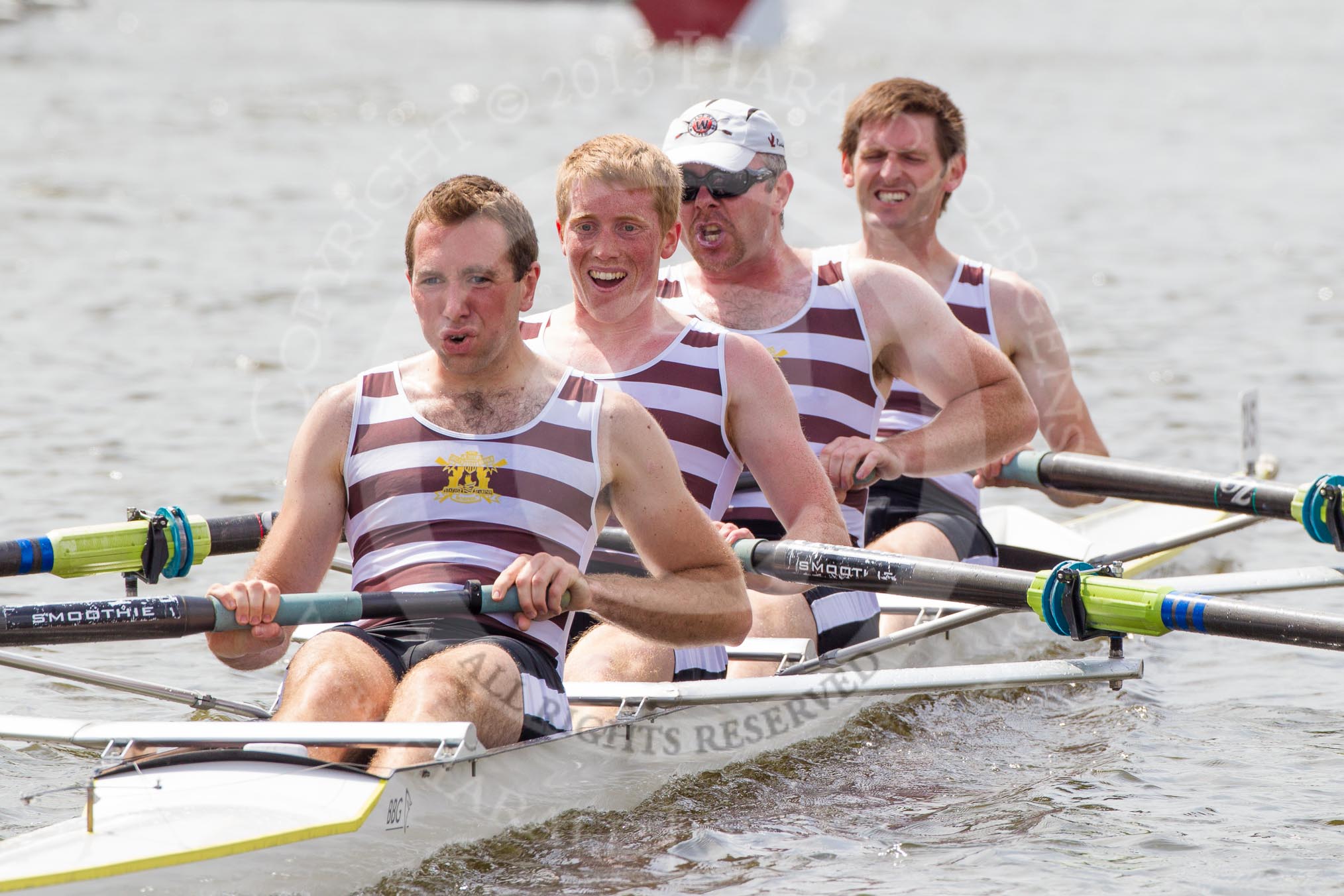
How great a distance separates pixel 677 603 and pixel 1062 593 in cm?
115

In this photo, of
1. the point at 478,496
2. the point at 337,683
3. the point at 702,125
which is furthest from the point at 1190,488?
the point at 337,683

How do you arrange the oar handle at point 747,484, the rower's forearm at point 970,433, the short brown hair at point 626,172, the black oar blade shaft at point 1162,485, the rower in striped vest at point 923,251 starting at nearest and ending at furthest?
the short brown hair at point 626,172 < the oar handle at point 747,484 < the rower's forearm at point 970,433 < the black oar blade shaft at point 1162,485 < the rower in striped vest at point 923,251

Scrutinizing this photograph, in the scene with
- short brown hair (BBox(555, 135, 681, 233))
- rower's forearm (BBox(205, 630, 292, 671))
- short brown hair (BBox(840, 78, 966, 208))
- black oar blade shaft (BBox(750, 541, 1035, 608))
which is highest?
short brown hair (BBox(840, 78, 966, 208))

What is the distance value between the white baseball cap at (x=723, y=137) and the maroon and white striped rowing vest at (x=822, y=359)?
0.44 m

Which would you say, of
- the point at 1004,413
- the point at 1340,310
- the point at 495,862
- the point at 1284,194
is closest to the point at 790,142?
the point at 1284,194

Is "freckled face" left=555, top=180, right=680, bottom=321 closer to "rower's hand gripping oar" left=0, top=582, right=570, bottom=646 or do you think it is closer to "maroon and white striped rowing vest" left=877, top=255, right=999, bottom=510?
"rower's hand gripping oar" left=0, top=582, right=570, bottom=646

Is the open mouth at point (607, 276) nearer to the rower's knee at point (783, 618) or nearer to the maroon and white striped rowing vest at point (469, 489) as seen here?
the maroon and white striped rowing vest at point (469, 489)

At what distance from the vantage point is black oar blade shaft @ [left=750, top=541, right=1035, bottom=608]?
14.9 feet

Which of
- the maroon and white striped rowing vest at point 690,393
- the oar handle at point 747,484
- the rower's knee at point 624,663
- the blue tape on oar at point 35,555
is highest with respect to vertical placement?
the maroon and white striped rowing vest at point 690,393

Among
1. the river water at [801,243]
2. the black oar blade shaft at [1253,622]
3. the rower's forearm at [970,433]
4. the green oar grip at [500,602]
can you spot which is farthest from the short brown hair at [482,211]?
the black oar blade shaft at [1253,622]

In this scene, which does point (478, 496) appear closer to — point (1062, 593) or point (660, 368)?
point (660, 368)

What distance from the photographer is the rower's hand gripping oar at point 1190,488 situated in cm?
570

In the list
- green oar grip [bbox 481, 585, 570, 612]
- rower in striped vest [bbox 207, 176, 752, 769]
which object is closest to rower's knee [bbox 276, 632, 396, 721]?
rower in striped vest [bbox 207, 176, 752, 769]

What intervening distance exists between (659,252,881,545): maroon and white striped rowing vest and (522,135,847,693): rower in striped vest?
1.67 ft
